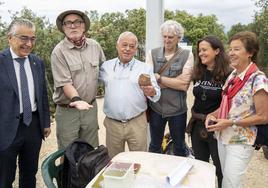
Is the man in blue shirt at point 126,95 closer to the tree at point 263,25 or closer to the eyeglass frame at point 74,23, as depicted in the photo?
the eyeglass frame at point 74,23

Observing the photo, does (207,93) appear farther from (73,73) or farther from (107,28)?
(107,28)

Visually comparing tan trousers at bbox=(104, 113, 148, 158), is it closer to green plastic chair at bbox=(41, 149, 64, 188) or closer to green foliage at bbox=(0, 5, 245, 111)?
green plastic chair at bbox=(41, 149, 64, 188)

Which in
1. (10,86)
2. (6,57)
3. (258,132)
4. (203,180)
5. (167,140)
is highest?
(6,57)

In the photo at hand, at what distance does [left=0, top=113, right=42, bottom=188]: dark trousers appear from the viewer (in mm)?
2779

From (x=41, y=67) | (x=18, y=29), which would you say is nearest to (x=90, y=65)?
(x=41, y=67)

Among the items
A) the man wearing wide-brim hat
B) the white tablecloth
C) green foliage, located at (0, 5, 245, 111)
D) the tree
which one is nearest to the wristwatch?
the white tablecloth

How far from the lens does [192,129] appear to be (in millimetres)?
3113

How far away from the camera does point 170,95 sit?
3289 mm

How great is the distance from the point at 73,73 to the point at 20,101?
0.54m

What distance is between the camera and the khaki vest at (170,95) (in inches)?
127

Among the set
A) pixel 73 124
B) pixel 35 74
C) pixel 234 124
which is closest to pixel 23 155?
pixel 73 124

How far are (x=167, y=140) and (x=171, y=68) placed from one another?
1.25 meters

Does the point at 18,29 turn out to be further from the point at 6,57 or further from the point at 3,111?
the point at 3,111

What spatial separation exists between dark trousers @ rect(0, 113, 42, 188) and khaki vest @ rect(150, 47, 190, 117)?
49.2 inches
